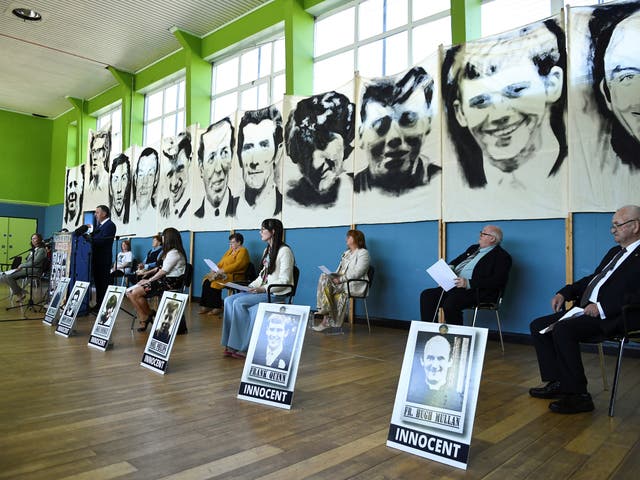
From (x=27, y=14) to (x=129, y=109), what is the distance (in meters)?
3.02

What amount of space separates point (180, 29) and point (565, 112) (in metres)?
7.54

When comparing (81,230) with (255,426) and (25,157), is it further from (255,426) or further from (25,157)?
(25,157)

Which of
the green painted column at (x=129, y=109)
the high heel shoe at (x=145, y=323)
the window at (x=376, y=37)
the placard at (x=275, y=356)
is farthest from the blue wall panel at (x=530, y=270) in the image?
the green painted column at (x=129, y=109)

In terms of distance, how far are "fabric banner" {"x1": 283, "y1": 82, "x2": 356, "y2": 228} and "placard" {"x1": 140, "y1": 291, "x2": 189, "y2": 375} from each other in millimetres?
3423

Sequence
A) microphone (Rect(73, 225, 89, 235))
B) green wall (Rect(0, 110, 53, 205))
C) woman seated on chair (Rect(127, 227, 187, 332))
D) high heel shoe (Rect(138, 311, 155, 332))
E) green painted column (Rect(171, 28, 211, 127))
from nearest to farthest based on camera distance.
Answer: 1. woman seated on chair (Rect(127, 227, 187, 332))
2. high heel shoe (Rect(138, 311, 155, 332))
3. microphone (Rect(73, 225, 89, 235))
4. green painted column (Rect(171, 28, 211, 127))
5. green wall (Rect(0, 110, 53, 205))

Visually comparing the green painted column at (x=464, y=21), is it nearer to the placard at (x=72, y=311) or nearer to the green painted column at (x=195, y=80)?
the placard at (x=72, y=311)

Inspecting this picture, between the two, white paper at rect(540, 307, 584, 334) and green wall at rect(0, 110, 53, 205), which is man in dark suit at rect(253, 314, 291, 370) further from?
green wall at rect(0, 110, 53, 205)

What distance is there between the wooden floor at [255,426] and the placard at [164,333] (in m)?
0.10

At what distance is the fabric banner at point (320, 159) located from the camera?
656 centimetres

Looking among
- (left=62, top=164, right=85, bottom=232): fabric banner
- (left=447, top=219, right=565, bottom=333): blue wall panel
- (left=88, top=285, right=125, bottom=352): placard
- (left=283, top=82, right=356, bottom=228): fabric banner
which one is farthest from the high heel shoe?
(left=62, top=164, right=85, bottom=232): fabric banner

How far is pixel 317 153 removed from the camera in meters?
6.92

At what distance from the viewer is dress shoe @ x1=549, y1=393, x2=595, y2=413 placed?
2566 millimetres

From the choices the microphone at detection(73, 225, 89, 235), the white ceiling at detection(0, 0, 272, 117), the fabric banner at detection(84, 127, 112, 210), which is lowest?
the microphone at detection(73, 225, 89, 235)

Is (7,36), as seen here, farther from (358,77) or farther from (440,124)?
(440,124)
